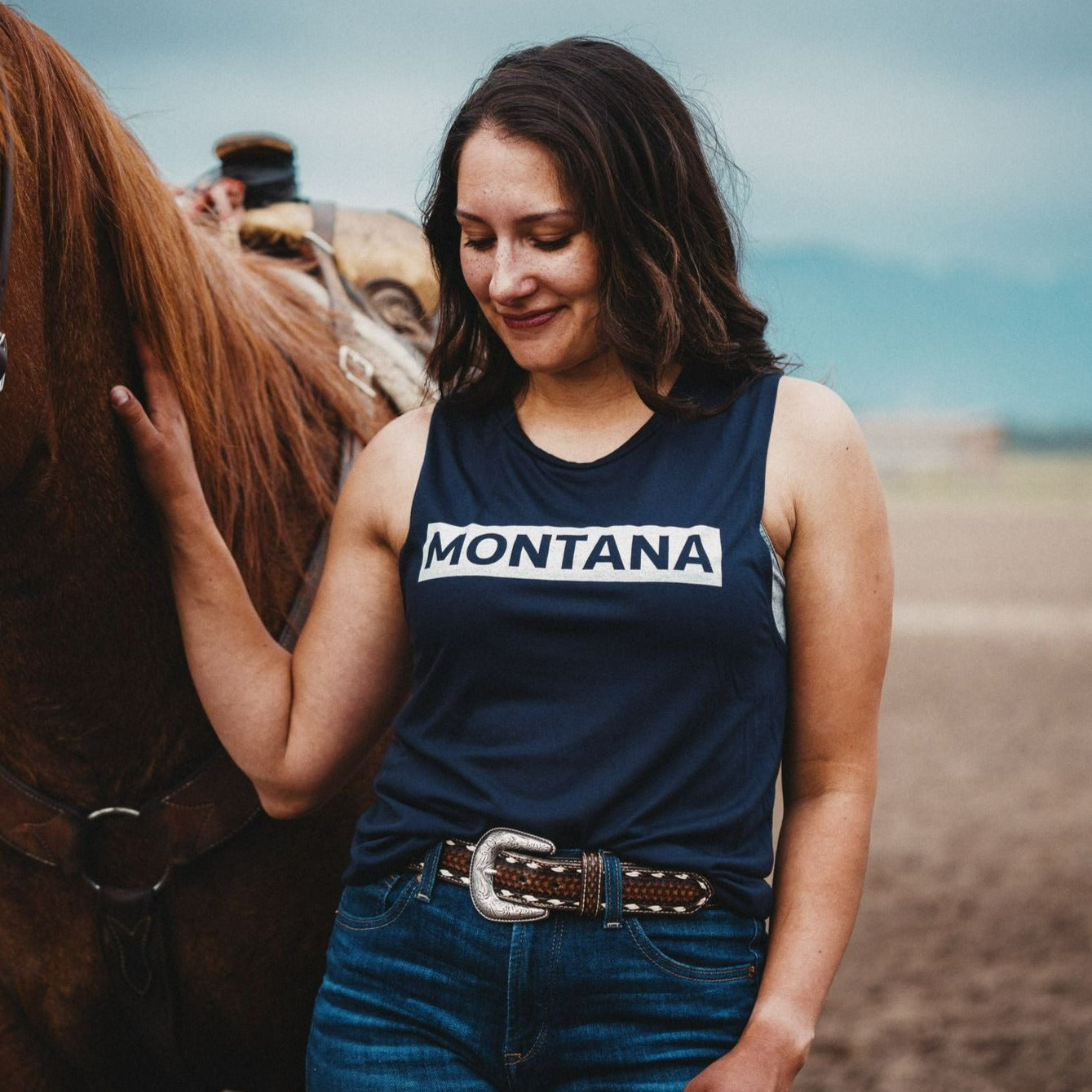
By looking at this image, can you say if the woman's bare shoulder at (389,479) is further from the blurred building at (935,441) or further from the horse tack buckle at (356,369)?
the blurred building at (935,441)

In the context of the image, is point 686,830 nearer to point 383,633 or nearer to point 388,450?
point 383,633

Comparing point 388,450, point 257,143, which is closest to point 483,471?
point 388,450

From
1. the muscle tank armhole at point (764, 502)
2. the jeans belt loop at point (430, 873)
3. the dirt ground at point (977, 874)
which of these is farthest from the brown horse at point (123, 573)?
the dirt ground at point (977, 874)

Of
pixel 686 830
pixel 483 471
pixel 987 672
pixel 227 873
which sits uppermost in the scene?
pixel 483 471

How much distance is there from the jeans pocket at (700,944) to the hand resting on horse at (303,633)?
0.47 metres

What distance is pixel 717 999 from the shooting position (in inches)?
55.0

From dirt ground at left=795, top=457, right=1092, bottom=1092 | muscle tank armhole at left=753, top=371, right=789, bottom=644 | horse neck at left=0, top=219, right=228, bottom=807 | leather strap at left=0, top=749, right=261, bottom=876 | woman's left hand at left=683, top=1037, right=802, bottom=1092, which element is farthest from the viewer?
dirt ground at left=795, top=457, right=1092, bottom=1092

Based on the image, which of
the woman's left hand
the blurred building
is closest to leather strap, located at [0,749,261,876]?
the woman's left hand

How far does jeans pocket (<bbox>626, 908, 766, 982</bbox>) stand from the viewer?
137 cm

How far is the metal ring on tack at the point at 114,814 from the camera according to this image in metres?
1.75

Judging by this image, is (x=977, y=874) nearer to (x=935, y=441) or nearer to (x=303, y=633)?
(x=303, y=633)

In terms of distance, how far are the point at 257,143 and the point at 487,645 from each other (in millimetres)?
1905

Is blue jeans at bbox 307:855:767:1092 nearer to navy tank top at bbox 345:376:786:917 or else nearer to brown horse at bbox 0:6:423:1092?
navy tank top at bbox 345:376:786:917

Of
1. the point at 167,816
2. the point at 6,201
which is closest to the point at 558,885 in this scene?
the point at 167,816
